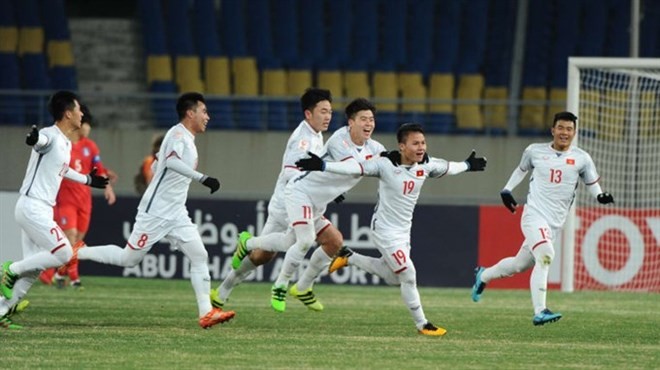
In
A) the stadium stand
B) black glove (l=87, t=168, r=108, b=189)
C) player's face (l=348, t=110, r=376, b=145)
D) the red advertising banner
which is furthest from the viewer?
the stadium stand

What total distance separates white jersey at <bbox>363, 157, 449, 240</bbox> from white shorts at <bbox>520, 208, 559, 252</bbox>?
1.49m

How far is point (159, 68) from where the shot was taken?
2898 cm

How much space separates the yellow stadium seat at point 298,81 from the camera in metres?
28.7

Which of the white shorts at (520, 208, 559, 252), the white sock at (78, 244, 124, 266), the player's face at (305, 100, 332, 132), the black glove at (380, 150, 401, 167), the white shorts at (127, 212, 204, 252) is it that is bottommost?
the white sock at (78, 244, 124, 266)

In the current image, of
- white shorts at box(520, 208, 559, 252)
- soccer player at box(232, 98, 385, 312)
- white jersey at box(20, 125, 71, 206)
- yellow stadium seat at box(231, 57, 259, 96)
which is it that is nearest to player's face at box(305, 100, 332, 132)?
soccer player at box(232, 98, 385, 312)

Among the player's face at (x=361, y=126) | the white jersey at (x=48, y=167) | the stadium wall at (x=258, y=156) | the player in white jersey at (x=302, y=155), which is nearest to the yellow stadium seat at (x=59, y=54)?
the stadium wall at (x=258, y=156)

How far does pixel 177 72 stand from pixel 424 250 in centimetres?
895

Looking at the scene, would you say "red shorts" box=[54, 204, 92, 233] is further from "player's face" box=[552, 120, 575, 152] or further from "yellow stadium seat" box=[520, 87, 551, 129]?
"yellow stadium seat" box=[520, 87, 551, 129]

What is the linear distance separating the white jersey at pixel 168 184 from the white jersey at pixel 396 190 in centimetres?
160

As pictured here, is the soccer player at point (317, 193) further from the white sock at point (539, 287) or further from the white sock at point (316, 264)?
the white sock at point (539, 287)

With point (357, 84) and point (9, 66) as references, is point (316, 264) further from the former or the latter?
point (9, 66)

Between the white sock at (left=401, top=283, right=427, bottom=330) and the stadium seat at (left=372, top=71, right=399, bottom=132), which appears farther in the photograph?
the stadium seat at (left=372, top=71, right=399, bottom=132)

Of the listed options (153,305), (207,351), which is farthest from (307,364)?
(153,305)

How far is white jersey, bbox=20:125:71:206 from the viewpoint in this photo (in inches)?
523
